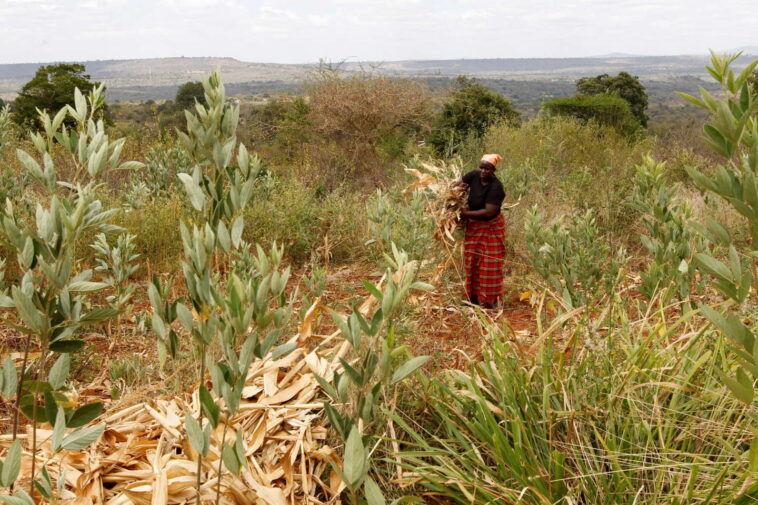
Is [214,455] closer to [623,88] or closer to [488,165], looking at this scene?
[488,165]

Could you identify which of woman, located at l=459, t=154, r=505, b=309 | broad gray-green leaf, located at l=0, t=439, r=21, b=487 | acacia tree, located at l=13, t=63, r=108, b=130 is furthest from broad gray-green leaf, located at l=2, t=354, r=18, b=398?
acacia tree, located at l=13, t=63, r=108, b=130

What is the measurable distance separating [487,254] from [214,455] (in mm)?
3427

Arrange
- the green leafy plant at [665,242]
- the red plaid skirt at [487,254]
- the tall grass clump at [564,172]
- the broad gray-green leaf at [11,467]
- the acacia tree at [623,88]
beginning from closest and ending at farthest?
the broad gray-green leaf at [11,467] < the green leafy plant at [665,242] < the red plaid skirt at [487,254] < the tall grass clump at [564,172] < the acacia tree at [623,88]

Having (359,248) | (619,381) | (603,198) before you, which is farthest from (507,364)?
(603,198)

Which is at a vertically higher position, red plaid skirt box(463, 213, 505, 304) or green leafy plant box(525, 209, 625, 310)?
green leafy plant box(525, 209, 625, 310)

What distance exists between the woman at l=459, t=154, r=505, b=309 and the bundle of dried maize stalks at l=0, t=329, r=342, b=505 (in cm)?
284

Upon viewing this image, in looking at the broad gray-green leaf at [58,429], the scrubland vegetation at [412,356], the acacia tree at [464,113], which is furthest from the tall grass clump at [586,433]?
the acacia tree at [464,113]

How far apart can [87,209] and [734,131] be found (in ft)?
4.43

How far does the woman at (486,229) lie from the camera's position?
15.7 ft

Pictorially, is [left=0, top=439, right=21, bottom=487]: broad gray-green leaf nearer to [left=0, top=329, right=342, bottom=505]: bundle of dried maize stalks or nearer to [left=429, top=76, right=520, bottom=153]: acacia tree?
[left=0, top=329, right=342, bottom=505]: bundle of dried maize stalks

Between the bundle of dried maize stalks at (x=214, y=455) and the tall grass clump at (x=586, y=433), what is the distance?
1.04 ft

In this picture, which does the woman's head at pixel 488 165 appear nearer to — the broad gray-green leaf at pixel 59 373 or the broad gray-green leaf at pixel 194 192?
the broad gray-green leaf at pixel 194 192

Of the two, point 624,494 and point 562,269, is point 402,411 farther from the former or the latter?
point 562,269

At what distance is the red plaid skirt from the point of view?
192 inches
